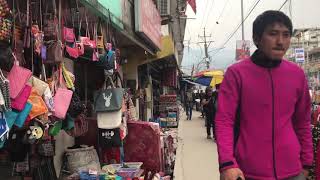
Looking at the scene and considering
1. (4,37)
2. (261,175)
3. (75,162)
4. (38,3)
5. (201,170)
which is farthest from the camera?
(201,170)

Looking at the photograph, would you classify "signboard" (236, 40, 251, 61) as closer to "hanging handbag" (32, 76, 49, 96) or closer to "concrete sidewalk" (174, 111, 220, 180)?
"concrete sidewalk" (174, 111, 220, 180)

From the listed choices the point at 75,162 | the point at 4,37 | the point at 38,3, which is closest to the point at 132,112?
the point at 75,162

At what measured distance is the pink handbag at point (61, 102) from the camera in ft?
12.8

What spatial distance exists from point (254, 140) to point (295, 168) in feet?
1.08

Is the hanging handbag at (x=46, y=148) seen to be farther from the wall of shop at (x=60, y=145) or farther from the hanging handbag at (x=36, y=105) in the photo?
the hanging handbag at (x=36, y=105)

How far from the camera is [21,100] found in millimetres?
3236

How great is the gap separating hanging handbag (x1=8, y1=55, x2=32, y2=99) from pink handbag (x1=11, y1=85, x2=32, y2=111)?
0.10 ft

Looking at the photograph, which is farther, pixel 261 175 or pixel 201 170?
pixel 201 170

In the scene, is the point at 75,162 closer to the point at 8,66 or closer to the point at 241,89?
the point at 8,66

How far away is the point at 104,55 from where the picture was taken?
18.1 feet

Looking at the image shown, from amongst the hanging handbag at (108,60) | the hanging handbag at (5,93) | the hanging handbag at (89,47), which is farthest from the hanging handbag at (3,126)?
the hanging handbag at (108,60)

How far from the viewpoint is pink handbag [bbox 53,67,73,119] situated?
392cm

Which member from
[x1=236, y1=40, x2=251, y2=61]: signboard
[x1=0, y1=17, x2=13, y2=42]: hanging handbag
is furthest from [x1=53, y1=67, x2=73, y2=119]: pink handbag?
[x1=236, y1=40, x2=251, y2=61]: signboard

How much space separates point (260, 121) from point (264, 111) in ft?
0.22
